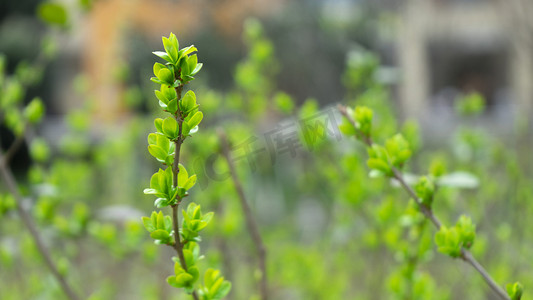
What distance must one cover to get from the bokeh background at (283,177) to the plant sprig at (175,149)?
0.40m

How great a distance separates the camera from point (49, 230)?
1261 mm

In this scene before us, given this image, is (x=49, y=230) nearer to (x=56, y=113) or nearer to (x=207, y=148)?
(x=207, y=148)

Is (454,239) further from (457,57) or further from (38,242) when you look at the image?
(457,57)

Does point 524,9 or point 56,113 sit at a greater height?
point 56,113

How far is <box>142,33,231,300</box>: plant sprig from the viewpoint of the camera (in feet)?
1.41

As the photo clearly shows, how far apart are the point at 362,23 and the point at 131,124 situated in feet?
16.2

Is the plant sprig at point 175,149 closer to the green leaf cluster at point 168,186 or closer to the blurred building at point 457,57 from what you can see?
the green leaf cluster at point 168,186

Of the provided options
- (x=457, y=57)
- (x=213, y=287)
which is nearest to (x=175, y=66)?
(x=213, y=287)

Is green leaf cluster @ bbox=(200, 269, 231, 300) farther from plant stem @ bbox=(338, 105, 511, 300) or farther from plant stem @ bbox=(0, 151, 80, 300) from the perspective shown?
plant stem @ bbox=(0, 151, 80, 300)

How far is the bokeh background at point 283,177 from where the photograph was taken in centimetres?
114

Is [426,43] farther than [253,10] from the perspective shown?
Yes

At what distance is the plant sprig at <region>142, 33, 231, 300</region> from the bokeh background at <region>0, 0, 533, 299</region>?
40cm

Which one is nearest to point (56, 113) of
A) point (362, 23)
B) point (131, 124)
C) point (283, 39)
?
point (283, 39)

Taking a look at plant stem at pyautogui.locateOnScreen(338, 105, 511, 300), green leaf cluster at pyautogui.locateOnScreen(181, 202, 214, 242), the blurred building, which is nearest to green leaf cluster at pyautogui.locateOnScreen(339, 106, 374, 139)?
plant stem at pyautogui.locateOnScreen(338, 105, 511, 300)
